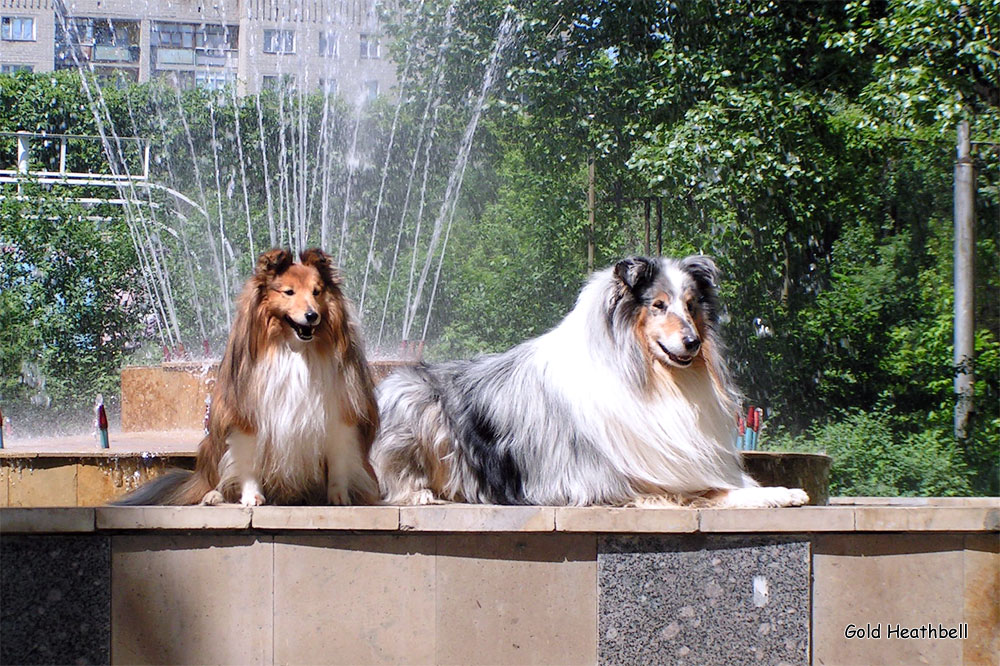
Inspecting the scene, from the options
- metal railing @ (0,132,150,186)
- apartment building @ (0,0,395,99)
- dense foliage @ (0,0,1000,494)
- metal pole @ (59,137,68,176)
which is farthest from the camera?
metal pole @ (59,137,68,176)

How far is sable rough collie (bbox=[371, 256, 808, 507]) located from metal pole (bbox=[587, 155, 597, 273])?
8.96m

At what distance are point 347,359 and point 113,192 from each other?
12.3 meters

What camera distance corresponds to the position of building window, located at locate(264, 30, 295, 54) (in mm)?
12961

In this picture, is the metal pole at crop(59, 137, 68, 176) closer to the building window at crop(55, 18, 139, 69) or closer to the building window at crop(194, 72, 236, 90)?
the building window at crop(55, 18, 139, 69)

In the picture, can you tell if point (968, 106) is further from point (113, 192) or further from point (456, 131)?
point (113, 192)

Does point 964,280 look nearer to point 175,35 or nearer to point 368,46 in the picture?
point 368,46

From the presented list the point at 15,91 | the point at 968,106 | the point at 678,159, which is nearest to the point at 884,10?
the point at 968,106

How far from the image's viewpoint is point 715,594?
4.09 metres

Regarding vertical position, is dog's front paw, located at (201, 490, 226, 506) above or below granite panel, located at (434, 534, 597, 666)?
above

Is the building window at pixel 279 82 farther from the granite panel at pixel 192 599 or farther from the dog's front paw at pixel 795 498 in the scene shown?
the dog's front paw at pixel 795 498

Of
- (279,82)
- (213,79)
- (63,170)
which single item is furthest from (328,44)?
(63,170)

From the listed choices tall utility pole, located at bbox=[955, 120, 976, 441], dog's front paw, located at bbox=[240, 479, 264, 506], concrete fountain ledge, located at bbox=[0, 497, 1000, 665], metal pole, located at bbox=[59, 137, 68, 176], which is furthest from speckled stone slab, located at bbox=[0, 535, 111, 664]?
metal pole, located at bbox=[59, 137, 68, 176]

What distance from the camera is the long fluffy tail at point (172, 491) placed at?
440 cm

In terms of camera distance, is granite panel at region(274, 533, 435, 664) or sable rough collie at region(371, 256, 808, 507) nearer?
granite panel at region(274, 533, 435, 664)
